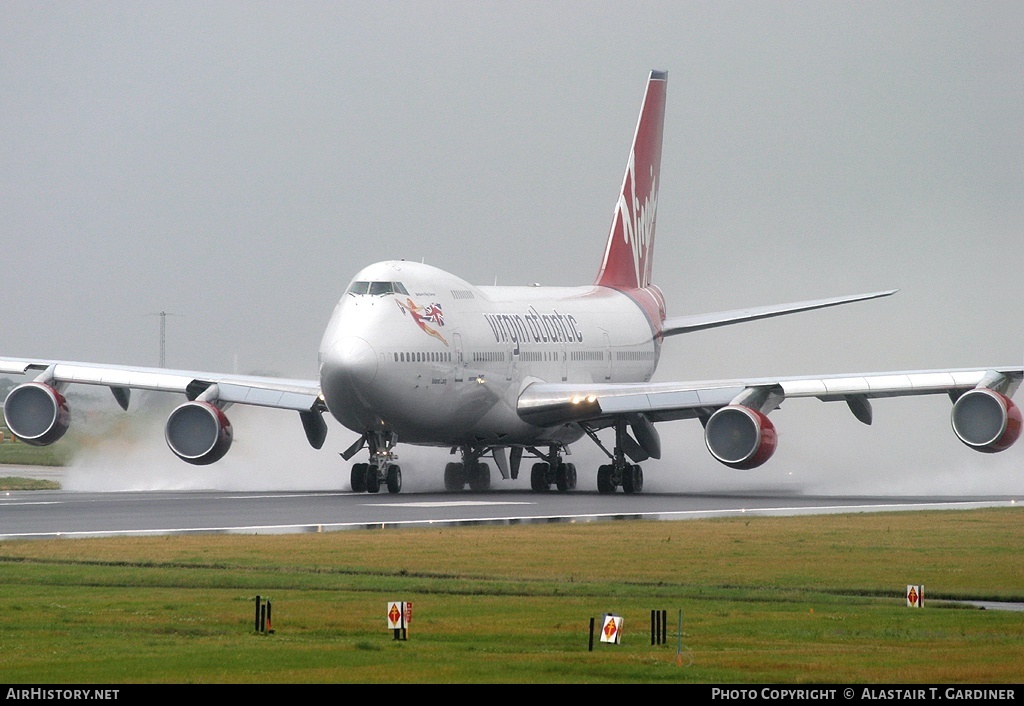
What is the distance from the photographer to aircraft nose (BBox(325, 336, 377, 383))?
38.2m

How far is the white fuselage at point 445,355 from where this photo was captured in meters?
38.8

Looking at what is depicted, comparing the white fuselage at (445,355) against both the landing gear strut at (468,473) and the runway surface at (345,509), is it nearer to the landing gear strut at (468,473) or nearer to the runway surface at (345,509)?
the landing gear strut at (468,473)

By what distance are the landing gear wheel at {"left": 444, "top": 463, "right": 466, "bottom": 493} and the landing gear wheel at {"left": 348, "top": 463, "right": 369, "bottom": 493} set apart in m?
5.62

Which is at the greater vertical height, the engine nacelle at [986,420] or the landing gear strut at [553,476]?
the engine nacelle at [986,420]

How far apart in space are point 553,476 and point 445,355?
5.99m

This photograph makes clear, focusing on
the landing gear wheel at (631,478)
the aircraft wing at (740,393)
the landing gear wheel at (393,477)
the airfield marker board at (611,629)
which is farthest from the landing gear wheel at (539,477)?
the airfield marker board at (611,629)

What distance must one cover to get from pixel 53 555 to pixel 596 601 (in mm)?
8629

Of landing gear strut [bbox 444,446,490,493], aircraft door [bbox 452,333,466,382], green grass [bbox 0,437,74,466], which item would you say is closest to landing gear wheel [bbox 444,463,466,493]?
landing gear strut [bbox 444,446,490,493]

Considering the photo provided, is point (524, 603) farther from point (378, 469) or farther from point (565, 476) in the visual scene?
point (565, 476)

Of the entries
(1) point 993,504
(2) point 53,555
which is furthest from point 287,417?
(2) point 53,555

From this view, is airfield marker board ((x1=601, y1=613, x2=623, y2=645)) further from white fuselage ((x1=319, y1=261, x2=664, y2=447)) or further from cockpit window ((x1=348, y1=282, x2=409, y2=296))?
cockpit window ((x1=348, y1=282, x2=409, y2=296))

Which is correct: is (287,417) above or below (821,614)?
above

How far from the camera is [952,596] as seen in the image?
70.6 feet

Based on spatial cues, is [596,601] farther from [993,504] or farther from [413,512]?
[993,504]
